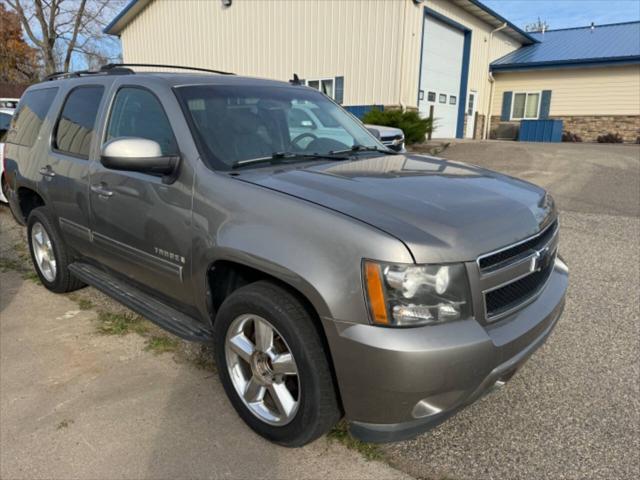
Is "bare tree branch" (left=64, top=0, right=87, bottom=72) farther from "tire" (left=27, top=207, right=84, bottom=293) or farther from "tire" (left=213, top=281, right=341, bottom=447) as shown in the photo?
"tire" (left=213, top=281, right=341, bottom=447)

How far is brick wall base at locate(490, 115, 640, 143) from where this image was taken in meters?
20.7

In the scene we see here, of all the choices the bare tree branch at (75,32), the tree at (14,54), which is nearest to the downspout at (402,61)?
the bare tree branch at (75,32)

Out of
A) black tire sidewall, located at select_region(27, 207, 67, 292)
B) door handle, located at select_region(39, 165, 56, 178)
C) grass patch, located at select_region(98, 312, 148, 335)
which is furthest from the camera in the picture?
black tire sidewall, located at select_region(27, 207, 67, 292)

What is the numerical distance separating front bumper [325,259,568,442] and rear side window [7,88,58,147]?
368 centimetres

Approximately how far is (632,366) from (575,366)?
1.24 feet

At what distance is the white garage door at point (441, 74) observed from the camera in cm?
1734

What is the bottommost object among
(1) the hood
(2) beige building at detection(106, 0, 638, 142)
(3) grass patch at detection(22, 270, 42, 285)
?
(3) grass patch at detection(22, 270, 42, 285)

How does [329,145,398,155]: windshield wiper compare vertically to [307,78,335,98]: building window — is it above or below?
below

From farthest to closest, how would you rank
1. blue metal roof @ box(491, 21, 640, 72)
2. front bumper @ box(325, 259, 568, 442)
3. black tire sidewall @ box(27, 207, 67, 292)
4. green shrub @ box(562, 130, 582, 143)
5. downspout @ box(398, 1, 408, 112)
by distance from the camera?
green shrub @ box(562, 130, 582, 143), blue metal roof @ box(491, 21, 640, 72), downspout @ box(398, 1, 408, 112), black tire sidewall @ box(27, 207, 67, 292), front bumper @ box(325, 259, 568, 442)

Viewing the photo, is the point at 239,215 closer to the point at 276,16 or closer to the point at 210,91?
the point at 210,91

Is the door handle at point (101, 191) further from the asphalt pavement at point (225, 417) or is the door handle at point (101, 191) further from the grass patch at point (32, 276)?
the grass patch at point (32, 276)

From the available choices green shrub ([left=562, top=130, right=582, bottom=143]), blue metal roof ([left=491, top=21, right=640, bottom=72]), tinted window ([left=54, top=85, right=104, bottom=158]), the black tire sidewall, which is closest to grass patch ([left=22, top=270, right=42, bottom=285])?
the black tire sidewall

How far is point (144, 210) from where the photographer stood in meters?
2.93

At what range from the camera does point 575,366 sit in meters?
3.22
